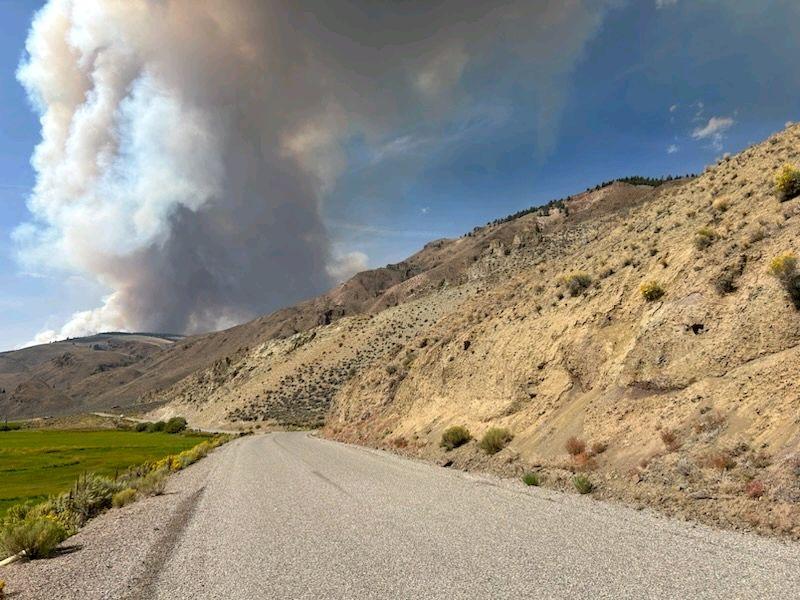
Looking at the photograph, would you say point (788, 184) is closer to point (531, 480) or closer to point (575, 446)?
point (575, 446)

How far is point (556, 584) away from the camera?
6434 millimetres

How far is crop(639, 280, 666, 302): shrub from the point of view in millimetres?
20281

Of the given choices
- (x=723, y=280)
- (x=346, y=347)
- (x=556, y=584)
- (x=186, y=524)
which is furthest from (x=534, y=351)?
(x=346, y=347)

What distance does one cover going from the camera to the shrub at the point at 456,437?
2522 cm

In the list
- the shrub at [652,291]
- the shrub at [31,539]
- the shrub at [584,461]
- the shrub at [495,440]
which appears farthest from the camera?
the shrub at [495,440]

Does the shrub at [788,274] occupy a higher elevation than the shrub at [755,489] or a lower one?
higher

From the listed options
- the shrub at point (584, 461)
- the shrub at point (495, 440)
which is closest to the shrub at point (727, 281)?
the shrub at point (584, 461)

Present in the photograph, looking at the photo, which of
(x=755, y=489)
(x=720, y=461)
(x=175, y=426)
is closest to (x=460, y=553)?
(x=755, y=489)

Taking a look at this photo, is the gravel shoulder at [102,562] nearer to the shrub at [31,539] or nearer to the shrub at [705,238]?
the shrub at [31,539]

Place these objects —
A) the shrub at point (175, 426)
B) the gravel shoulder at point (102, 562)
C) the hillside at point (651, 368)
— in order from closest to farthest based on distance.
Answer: the gravel shoulder at point (102, 562)
the hillside at point (651, 368)
the shrub at point (175, 426)

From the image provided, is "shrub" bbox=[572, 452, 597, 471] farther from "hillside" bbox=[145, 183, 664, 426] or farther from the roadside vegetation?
"hillside" bbox=[145, 183, 664, 426]

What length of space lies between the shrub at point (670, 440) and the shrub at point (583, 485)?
2285 mm

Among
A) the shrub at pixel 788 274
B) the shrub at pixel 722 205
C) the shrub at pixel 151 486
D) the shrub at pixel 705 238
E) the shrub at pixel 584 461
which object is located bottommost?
the shrub at pixel 151 486

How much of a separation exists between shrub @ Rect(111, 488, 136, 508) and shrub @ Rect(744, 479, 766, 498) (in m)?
19.5
